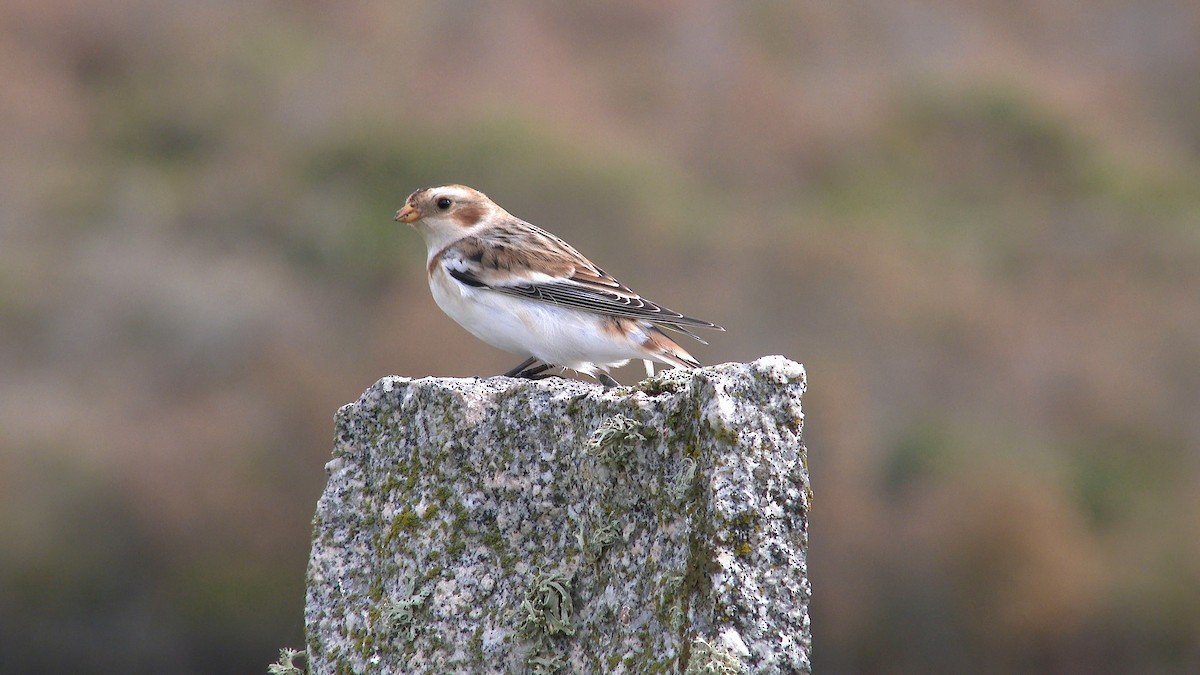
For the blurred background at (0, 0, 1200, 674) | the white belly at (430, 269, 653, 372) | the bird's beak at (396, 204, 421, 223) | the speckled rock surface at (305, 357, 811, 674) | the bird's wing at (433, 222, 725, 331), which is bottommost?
the speckled rock surface at (305, 357, 811, 674)

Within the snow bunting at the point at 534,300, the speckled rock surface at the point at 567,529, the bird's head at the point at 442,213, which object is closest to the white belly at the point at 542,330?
the snow bunting at the point at 534,300

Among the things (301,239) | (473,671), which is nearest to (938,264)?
(301,239)

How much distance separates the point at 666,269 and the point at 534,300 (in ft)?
54.1

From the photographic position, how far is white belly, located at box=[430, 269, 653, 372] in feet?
20.6

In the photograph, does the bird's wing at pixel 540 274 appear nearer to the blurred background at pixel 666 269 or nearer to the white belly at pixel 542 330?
the white belly at pixel 542 330

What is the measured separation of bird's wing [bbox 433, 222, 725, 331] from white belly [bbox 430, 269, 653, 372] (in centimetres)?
7

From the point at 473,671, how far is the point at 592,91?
972 inches

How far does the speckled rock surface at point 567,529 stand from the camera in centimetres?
335

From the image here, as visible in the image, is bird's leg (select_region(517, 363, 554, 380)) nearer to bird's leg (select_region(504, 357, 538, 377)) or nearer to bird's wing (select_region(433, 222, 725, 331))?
bird's leg (select_region(504, 357, 538, 377))

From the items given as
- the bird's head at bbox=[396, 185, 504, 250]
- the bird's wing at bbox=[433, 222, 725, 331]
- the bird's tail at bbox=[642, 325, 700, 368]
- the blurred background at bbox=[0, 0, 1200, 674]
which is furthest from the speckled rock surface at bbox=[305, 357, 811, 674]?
the blurred background at bbox=[0, 0, 1200, 674]

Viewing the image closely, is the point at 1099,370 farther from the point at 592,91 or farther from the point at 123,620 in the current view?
the point at 123,620

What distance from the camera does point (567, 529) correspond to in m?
3.76

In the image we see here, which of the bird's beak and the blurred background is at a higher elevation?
the blurred background

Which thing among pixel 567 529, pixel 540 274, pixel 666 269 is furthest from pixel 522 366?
pixel 666 269
